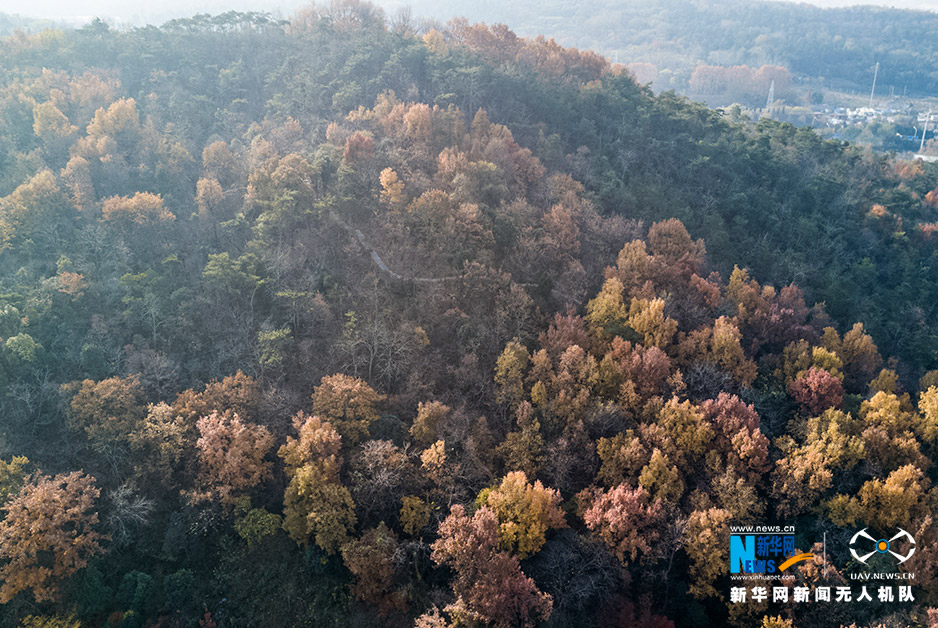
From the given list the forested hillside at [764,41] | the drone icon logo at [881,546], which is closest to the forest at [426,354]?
the drone icon logo at [881,546]

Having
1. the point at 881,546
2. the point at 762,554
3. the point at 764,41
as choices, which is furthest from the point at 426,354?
the point at 764,41

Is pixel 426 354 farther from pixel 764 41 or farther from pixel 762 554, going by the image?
pixel 764 41

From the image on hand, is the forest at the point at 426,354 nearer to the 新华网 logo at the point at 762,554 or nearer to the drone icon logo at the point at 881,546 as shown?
the drone icon logo at the point at 881,546

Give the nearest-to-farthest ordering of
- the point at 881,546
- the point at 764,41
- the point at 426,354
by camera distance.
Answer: the point at 881,546, the point at 426,354, the point at 764,41

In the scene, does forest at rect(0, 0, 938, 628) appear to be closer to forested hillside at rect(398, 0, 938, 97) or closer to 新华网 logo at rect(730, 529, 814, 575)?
新华网 logo at rect(730, 529, 814, 575)

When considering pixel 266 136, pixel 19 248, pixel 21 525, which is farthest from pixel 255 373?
pixel 266 136

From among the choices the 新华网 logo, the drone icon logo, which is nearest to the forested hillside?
the drone icon logo

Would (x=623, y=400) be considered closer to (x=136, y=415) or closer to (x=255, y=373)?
(x=255, y=373)
